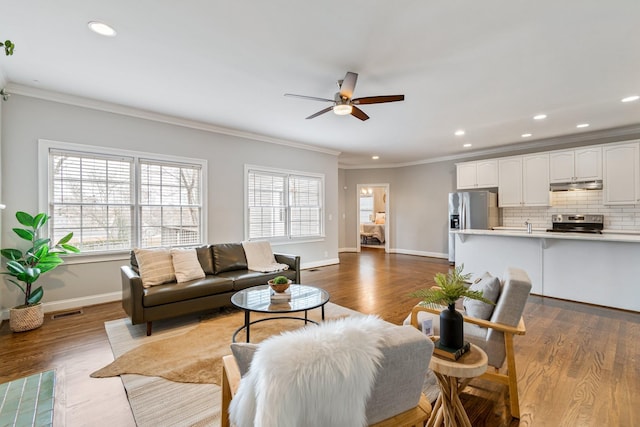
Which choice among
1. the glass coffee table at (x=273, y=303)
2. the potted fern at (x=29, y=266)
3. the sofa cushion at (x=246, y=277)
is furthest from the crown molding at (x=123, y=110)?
the glass coffee table at (x=273, y=303)

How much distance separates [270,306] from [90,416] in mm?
1375

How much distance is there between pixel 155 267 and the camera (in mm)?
3354

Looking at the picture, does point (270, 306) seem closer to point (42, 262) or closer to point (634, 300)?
point (42, 262)

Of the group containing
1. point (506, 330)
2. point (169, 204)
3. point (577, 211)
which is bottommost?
point (506, 330)

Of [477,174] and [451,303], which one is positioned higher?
[477,174]

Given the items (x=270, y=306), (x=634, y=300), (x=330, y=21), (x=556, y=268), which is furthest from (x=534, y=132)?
(x=270, y=306)

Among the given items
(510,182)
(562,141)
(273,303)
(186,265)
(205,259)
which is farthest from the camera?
(510,182)

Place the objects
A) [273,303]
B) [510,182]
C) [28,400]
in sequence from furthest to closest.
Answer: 1. [510,182]
2. [273,303]
3. [28,400]

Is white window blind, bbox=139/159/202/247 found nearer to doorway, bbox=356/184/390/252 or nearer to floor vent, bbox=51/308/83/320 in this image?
floor vent, bbox=51/308/83/320

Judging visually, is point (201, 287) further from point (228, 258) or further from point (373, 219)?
point (373, 219)

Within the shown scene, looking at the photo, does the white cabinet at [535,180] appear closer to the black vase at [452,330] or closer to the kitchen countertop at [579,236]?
the kitchen countertop at [579,236]

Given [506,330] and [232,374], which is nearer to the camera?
[232,374]

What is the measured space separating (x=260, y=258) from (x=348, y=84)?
2.73 metres

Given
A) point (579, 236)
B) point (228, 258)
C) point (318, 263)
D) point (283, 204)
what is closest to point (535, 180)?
point (579, 236)
